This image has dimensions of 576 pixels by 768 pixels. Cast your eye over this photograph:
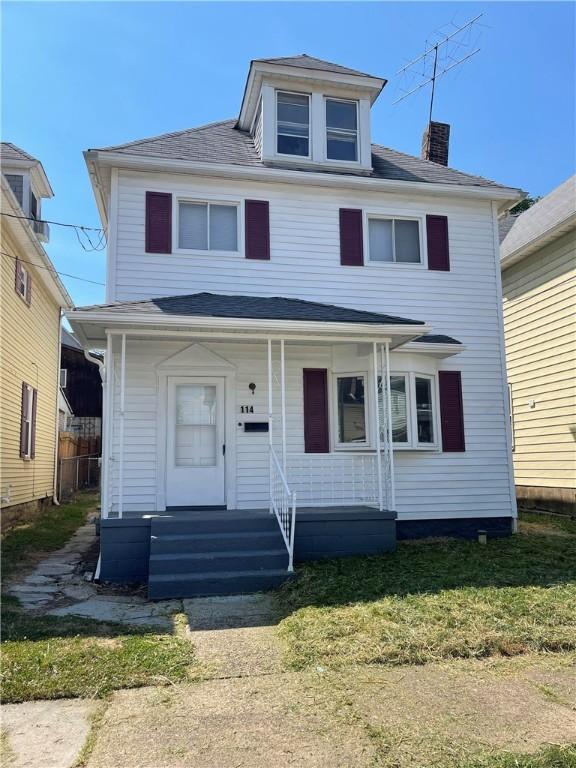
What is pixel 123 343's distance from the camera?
7836 millimetres

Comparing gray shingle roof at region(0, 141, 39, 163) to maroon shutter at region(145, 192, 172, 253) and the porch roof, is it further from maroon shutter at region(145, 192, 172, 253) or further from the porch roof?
the porch roof

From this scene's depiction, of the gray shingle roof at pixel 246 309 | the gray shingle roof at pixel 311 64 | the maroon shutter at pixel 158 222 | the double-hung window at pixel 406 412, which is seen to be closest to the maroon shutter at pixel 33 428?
the gray shingle roof at pixel 246 309

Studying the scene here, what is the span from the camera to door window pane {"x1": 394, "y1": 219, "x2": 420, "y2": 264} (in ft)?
34.2

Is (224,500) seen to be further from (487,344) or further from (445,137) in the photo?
(445,137)

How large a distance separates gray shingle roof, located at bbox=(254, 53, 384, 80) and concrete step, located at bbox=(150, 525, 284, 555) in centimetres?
Result: 772

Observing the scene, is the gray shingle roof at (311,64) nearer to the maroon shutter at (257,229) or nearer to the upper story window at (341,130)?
the upper story window at (341,130)

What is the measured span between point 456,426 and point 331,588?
4.65 m

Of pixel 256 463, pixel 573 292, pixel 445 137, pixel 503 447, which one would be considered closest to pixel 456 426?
pixel 503 447

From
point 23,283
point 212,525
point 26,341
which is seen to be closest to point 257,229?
point 212,525

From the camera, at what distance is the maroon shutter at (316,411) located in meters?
9.41

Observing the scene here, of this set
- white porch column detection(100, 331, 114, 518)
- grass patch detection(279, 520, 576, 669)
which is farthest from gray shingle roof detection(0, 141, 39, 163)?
grass patch detection(279, 520, 576, 669)

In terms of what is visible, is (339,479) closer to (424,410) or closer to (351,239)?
(424,410)

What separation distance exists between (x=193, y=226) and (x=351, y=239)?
2590 mm

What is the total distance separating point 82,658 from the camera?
4535 millimetres
